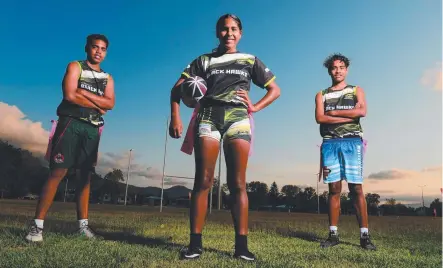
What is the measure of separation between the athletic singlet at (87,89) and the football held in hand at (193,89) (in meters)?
1.54

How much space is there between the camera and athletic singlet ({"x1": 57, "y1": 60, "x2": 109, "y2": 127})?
4816mm

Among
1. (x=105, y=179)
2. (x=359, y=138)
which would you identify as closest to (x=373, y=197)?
(x=105, y=179)

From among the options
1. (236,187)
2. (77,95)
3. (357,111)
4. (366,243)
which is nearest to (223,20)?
(236,187)

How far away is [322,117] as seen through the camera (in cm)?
577

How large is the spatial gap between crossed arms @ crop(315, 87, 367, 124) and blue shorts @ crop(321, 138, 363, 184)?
0.98 ft

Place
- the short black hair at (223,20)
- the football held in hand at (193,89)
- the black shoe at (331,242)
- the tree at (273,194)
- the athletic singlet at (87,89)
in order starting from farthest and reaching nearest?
the tree at (273,194)
the black shoe at (331,242)
the athletic singlet at (87,89)
the short black hair at (223,20)
the football held in hand at (193,89)

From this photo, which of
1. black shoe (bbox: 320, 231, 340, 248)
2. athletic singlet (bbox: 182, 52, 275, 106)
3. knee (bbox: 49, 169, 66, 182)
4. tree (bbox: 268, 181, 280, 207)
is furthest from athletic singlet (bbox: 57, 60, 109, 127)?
tree (bbox: 268, 181, 280, 207)

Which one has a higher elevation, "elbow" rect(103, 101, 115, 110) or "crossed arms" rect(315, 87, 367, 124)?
"crossed arms" rect(315, 87, 367, 124)

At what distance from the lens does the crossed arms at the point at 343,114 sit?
566 cm

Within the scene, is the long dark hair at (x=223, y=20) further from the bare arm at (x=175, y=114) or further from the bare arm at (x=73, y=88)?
the bare arm at (x=73, y=88)

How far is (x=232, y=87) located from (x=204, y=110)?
371 millimetres

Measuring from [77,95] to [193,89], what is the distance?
1704 mm

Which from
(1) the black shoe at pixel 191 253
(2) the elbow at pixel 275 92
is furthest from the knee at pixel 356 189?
(1) the black shoe at pixel 191 253

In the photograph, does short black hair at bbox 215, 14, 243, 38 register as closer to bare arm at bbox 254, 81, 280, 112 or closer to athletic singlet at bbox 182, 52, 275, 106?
athletic singlet at bbox 182, 52, 275, 106
